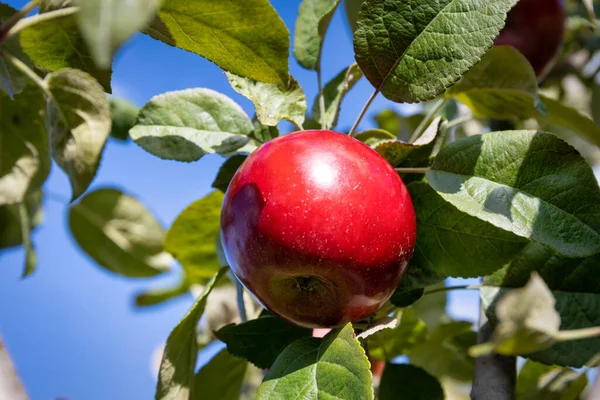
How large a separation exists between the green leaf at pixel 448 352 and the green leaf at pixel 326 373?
0.64 m

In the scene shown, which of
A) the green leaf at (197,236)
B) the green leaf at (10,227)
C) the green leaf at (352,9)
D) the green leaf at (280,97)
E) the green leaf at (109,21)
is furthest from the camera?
the green leaf at (10,227)

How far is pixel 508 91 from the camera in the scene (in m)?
1.09

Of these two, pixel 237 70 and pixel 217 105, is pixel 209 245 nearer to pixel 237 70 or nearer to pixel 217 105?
pixel 217 105

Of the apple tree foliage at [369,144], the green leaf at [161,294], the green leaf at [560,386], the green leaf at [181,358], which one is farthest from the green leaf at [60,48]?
the green leaf at [161,294]

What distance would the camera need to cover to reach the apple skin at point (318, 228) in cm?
73

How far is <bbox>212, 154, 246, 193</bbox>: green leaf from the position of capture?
101 cm

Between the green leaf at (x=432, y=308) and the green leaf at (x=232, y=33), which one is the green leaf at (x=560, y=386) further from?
the green leaf at (x=232, y=33)

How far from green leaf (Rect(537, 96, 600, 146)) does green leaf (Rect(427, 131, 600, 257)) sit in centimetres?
36

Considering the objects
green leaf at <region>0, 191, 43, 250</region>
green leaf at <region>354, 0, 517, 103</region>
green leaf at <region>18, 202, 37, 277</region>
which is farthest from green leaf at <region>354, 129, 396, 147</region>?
green leaf at <region>0, 191, 43, 250</region>

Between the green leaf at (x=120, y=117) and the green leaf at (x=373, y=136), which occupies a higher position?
the green leaf at (x=373, y=136)

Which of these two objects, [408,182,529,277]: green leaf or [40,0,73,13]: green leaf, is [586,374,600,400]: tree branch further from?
[40,0,73,13]: green leaf

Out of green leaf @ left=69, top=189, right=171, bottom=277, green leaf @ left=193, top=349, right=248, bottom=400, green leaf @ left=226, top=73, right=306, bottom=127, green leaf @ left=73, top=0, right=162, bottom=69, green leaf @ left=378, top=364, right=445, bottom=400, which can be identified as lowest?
green leaf @ left=69, top=189, right=171, bottom=277

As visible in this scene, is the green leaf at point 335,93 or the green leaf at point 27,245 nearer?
the green leaf at point 335,93

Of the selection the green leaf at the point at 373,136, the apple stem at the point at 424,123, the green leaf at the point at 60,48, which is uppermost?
the green leaf at the point at 60,48
